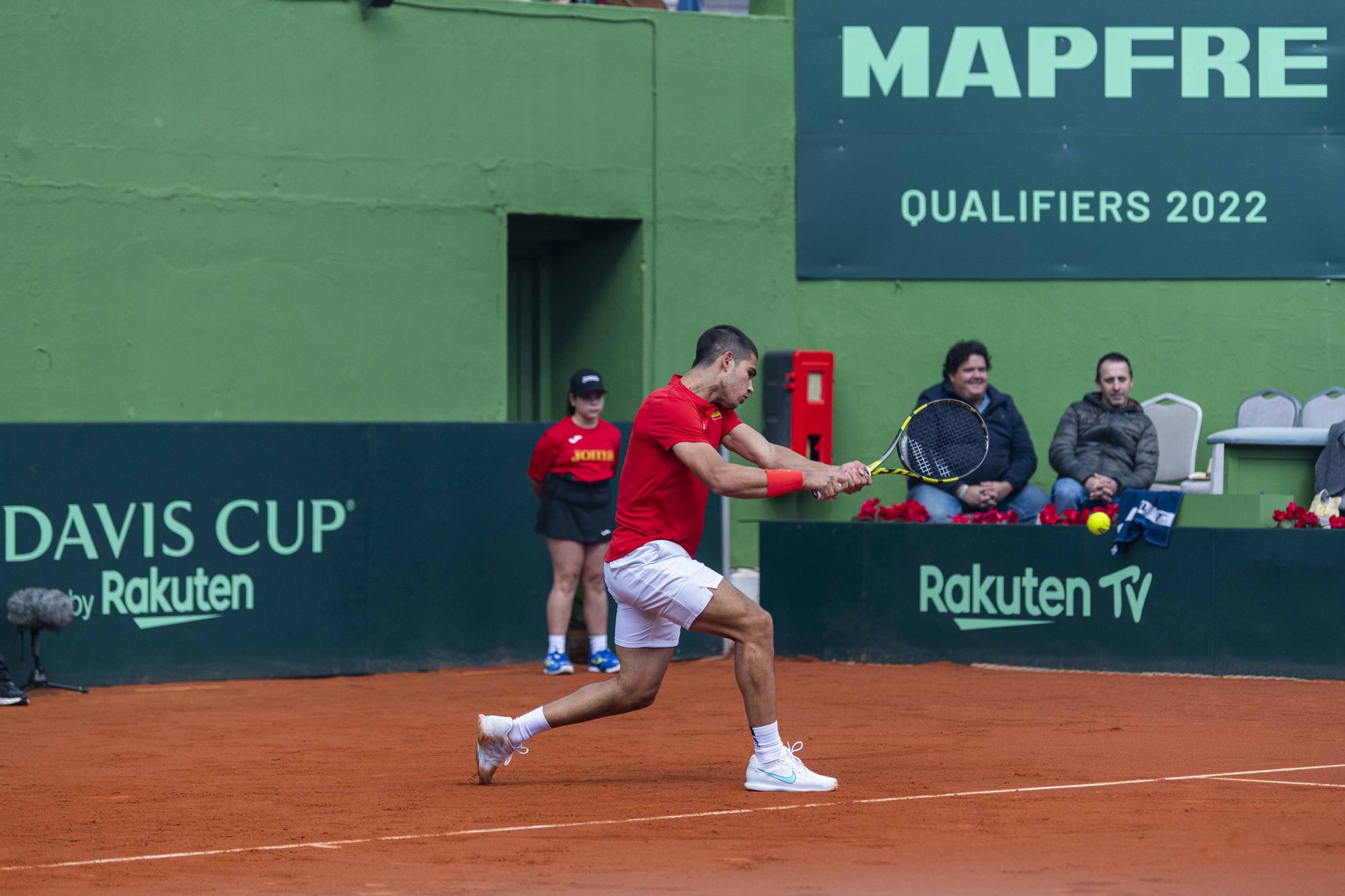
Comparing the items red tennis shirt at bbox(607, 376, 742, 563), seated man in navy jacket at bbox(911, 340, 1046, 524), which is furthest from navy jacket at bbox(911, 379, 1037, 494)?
red tennis shirt at bbox(607, 376, 742, 563)

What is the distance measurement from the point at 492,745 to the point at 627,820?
1002mm

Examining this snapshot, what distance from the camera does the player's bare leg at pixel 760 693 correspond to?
21.9ft

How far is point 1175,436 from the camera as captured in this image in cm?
1334

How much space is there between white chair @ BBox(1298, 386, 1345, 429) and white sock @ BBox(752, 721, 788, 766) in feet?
24.0

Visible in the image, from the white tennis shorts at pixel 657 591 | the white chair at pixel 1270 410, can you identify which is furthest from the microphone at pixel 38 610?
the white chair at pixel 1270 410

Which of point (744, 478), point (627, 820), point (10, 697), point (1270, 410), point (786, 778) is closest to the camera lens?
point (627, 820)

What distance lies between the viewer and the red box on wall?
13586 mm

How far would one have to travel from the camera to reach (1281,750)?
780 cm

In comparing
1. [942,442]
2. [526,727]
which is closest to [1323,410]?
[942,442]

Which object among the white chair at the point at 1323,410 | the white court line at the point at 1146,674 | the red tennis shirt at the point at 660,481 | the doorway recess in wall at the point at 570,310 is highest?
the doorway recess in wall at the point at 570,310

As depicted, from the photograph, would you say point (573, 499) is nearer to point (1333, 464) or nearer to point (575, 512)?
point (575, 512)

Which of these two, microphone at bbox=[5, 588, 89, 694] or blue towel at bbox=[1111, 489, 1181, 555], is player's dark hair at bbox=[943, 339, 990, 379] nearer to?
blue towel at bbox=[1111, 489, 1181, 555]

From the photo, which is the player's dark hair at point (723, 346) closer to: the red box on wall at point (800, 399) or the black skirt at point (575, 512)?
the black skirt at point (575, 512)

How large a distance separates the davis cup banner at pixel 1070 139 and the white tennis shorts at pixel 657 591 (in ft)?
24.4
